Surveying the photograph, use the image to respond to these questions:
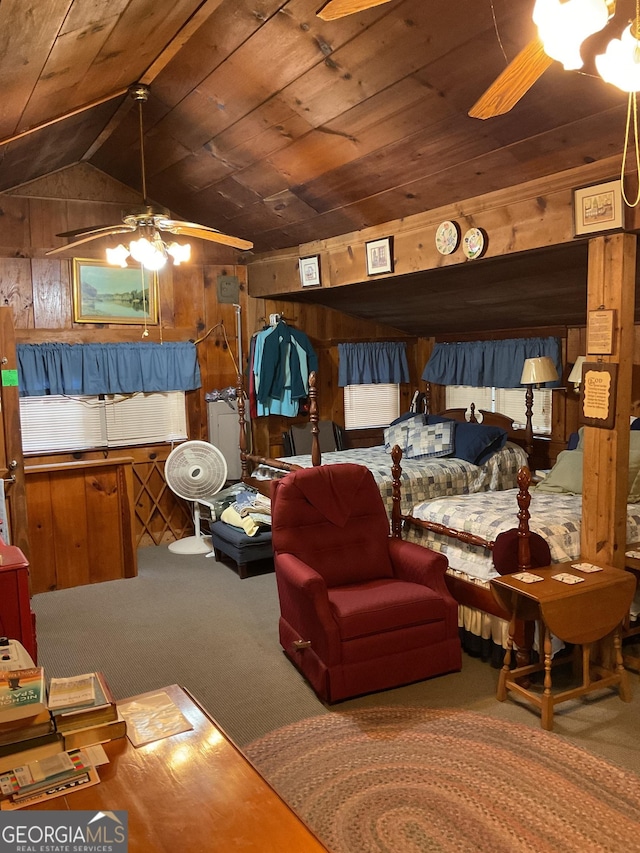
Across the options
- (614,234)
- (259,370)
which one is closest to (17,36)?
(614,234)

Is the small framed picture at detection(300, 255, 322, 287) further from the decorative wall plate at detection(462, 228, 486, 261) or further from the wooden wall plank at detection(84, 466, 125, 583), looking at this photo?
the wooden wall plank at detection(84, 466, 125, 583)

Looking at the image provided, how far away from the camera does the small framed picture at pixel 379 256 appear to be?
4.70 meters

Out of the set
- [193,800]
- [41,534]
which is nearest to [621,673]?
[193,800]

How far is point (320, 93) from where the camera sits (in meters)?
3.54

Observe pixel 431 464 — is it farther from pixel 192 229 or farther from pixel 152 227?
pixel 152 227

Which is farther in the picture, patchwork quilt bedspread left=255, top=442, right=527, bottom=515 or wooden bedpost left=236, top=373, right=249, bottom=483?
wooden bedpost left=236, top=373, right=249, bottom=483

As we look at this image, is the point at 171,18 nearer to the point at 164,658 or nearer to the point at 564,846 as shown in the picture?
the point at 164,658

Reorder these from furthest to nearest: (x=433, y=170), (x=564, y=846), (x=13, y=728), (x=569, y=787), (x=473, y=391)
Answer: (x=473, y=391) → (x=433, y=170) → (x=569, y=787) → (x=564, y=846) → (x=13, y=728)

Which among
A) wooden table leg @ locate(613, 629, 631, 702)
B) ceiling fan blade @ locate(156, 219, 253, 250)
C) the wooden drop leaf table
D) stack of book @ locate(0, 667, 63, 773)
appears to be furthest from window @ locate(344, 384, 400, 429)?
stack of book @ locate(0, 667, 63, 773)

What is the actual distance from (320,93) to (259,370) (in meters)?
3.07

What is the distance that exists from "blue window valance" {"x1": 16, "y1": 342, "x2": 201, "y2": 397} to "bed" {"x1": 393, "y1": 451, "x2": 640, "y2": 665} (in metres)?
2.93

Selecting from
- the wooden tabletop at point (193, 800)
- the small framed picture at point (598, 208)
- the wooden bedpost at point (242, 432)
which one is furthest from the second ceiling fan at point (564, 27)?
the wooden bedpost at point (242, 432)

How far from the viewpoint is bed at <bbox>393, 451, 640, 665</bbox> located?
363 centimetres

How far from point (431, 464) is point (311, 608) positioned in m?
2.33
